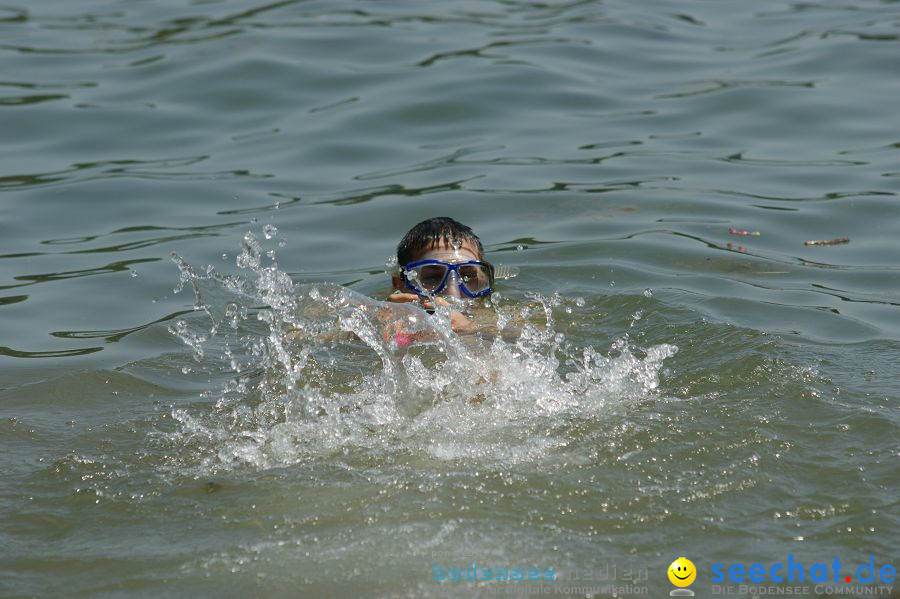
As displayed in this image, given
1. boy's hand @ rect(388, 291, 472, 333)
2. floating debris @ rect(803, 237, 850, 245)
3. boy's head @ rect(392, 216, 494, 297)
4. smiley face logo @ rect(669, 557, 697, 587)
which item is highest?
boy's head @ rect(392, 216, 494, 297)

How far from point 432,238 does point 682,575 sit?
3.34 metres

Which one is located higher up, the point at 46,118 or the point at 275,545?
the point at 46,118

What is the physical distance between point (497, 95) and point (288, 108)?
6.57 ft

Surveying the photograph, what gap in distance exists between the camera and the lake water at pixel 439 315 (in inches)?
159

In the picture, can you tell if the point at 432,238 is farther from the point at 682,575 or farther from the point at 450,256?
the point at 682,575

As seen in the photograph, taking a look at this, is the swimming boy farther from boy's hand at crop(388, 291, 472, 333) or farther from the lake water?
the lake water

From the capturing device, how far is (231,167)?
9.73 meters

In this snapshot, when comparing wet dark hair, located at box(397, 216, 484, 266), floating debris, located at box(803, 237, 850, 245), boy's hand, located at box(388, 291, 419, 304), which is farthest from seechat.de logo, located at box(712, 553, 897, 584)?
floating debris, located at box(803, 237, 850, 245)

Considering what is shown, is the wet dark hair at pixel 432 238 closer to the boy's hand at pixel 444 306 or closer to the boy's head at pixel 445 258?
the boy's head at pixel 445 258

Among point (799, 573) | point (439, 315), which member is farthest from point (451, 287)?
point (799, 573)

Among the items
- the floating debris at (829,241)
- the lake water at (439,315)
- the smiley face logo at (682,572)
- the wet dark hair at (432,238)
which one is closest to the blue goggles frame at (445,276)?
the wet dark hair at (432,238)

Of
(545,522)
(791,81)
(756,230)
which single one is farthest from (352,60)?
(545,522)

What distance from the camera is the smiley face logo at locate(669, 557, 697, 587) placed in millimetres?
3670

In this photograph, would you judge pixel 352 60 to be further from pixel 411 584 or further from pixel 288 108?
pixel 411 584
